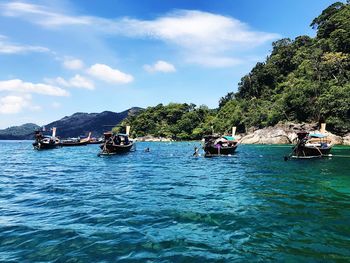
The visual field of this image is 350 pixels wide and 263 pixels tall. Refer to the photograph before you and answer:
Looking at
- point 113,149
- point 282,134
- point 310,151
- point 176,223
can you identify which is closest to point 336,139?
point 282,134

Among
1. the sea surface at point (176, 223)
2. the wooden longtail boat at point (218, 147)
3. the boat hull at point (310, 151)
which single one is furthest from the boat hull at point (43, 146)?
the sea surface at point (176, 223)

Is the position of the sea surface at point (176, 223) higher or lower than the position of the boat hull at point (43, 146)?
lower

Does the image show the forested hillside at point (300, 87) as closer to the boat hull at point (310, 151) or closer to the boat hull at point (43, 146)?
the boat hull at point (310, 151)

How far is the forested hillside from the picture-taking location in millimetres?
80625

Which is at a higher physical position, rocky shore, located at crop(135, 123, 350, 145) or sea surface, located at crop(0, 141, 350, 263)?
rocky shore, located at crop(135, 123, 350, 145)

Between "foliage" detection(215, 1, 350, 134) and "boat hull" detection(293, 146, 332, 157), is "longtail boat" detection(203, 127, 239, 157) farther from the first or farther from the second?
"foliage" detection(215, 1, 350, 134)

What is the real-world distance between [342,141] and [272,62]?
57.9 meters

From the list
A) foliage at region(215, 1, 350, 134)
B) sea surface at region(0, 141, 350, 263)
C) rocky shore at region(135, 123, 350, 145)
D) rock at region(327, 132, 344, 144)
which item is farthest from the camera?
foliage at region(215, 1, 350, 134)

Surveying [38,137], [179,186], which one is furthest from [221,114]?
[179,186]

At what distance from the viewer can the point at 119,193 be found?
18250 mm

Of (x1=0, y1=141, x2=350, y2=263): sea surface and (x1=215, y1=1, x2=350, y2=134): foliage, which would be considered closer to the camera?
(x1=0, y1=141, x2=350, y2=263): sea surface

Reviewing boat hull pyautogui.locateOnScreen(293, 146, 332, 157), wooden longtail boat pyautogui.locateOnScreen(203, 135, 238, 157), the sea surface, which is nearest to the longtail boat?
wooden longtail boat pyautogui.locateOnScreen(203, 135, 238, 157)

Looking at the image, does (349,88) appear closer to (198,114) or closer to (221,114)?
(221,114)

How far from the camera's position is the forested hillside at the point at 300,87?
80625 mm
